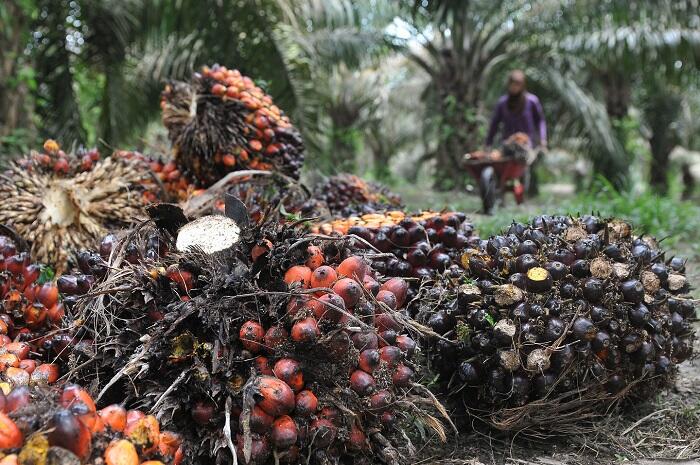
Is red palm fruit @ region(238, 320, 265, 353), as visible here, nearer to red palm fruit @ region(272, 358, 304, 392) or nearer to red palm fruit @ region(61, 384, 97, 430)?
red palm fruit @ region(272, 358, 304, 392)

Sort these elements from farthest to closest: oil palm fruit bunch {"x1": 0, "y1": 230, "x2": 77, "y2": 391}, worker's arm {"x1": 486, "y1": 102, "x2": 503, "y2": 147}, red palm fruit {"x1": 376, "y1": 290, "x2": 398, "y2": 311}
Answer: worker's arm {"x1": 486, "y1": 102, "x2": 503, "y2": 147} → oil palm fruit bunch {"x1": 0, "y1": 230, "x2": 77, "y2": 391} → red palm fruit {"x1": 376, "y1": 290, "x2": 398, "y2": 311}

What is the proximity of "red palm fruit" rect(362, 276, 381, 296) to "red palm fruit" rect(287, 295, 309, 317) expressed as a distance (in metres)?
0.16

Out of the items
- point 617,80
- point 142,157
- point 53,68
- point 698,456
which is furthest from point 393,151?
point 698,456

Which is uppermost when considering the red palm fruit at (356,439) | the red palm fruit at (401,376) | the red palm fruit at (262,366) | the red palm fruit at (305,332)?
the red palm fruit at (305,332)

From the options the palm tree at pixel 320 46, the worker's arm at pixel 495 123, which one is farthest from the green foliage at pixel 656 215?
the palm tree at pixel 320 46

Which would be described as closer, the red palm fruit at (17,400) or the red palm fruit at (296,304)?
the red palm fruit at (17,400)

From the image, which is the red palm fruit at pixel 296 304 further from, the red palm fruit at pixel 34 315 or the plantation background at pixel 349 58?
the plantation background at pixel 349 58

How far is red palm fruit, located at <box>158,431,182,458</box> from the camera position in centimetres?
117

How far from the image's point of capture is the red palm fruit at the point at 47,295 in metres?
1.79

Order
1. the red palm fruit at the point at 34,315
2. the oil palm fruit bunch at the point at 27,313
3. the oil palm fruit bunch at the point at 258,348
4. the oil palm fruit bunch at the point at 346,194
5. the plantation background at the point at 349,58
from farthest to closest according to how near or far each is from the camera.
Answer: the plantation background at the point at 349,58 → the oil palm fruit bunch at the point at 346,194 → the red palm fruit at the point at 34,315 → the oil palm fruit bunch at the point at 27,313 → the oil palm fruit bunch at the point at 258,348

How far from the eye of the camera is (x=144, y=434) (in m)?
1.13

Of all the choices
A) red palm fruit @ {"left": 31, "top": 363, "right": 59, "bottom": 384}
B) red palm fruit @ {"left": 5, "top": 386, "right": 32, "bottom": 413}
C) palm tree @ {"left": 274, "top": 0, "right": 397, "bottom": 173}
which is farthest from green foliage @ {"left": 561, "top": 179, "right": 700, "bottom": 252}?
red palm fruit @ {"left": 5, "top": 386, "right": 32, "bottom": 413}

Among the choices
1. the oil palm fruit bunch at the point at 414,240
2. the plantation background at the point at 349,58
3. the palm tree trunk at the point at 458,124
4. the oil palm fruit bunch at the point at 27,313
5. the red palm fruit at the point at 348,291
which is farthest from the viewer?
the palm tree trunk at the point at 458,124

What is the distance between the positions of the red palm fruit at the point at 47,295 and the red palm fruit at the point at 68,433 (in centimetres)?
91
